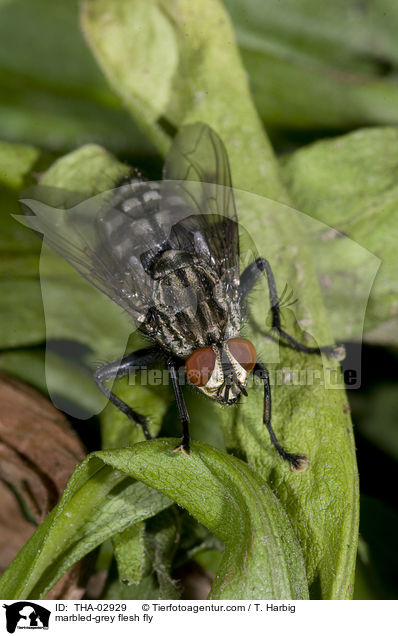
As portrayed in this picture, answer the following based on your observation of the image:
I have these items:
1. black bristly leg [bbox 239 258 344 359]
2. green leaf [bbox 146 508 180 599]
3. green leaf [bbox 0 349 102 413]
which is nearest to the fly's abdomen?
black bristly leg [bbox 239 258 344 359]

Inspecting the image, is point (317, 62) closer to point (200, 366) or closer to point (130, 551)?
point (200, 366)

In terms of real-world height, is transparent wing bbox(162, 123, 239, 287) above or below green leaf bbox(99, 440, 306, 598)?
above

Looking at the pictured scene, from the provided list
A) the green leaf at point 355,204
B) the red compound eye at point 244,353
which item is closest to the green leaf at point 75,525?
the red compound eye at point 244,353

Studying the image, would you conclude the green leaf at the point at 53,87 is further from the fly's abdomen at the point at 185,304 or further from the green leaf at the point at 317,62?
the fly's abdomen at the point at 185,304

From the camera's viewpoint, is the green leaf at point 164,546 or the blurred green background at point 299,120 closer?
the green leaf at point 164,546

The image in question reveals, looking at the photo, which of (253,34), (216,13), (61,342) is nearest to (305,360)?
(61,342)

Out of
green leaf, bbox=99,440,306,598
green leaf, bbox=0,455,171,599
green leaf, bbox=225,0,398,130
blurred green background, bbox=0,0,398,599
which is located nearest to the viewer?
green leaf, bbox=99,440,306,598
